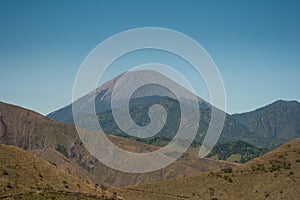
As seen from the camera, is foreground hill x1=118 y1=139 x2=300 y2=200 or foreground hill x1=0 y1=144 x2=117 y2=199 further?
foreground hill x1=118 y1=139 x2=300 y2=200

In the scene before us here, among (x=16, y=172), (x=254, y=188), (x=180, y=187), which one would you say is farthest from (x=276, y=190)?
(x=16, y=172)

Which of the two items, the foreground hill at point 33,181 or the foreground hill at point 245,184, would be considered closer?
the foreground hill at point 33,181

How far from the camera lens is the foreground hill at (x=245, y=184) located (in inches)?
4109

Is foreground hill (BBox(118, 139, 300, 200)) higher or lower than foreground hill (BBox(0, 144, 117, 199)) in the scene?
higher

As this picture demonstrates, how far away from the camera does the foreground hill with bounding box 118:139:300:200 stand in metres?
104

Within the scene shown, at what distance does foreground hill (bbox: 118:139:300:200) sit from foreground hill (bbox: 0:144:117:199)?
25.7 m

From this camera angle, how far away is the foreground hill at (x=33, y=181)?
77812 mm

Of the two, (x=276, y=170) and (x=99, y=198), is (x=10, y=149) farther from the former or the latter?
(x=276, y=170)

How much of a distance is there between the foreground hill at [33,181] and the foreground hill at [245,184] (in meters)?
25.7

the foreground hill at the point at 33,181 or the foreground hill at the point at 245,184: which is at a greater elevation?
the foreground hill at the point at 245,184

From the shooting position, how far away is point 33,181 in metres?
87.5

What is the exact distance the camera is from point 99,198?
84.8 metres

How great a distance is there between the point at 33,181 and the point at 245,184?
56.2m

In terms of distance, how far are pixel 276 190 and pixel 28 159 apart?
62328 mm
